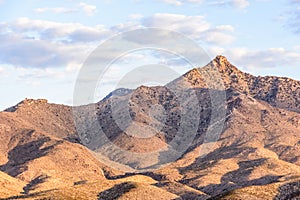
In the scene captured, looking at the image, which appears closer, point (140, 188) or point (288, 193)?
point (288, 193)

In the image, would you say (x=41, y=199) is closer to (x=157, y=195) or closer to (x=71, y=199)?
(x=71, y=199)

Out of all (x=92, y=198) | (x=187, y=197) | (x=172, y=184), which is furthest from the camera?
(x=172, y=184)

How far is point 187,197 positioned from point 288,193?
5311 centimetres

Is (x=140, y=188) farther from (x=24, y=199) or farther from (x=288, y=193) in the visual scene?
(x=288, y=193)

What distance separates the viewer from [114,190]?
165 meters

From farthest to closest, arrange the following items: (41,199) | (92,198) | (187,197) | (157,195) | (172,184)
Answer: (172,184)
(187,197)
(157,195)
(92,198)
(41,199)

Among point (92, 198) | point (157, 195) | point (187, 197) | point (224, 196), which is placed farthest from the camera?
point (187, 197)

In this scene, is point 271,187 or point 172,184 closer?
point 271,187

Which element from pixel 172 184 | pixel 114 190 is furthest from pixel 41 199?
pixel 172 184

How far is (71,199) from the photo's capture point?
456 feet

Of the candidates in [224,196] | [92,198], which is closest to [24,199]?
[92,198]

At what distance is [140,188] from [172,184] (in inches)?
1488

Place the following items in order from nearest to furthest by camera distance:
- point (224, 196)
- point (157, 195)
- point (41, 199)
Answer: point (224, 196) < point (41, 199) < point (157, 195)

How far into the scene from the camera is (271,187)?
13925cm
